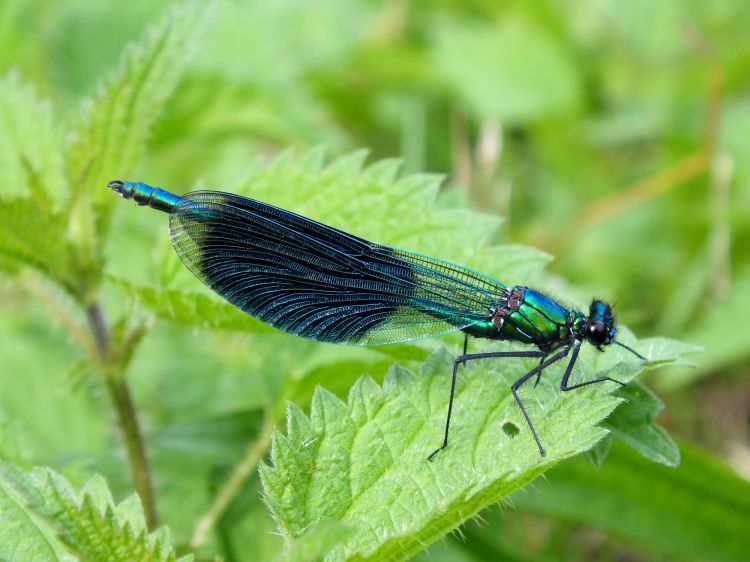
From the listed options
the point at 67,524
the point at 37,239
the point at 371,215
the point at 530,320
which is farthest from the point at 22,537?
the point at 530,320

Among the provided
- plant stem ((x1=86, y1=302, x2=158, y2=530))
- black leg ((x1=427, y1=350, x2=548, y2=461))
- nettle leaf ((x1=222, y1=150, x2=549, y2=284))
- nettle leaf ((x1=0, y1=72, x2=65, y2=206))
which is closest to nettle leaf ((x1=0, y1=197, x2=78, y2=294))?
plant stem ((x1=86, y1=302, x2=158, y2=530))

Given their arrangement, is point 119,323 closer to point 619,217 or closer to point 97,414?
point 97,414

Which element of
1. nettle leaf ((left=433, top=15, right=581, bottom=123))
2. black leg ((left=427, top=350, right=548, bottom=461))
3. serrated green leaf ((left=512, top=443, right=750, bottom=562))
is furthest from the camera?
nettle leaf ((left=433, top=15, right=581, bottom=123))

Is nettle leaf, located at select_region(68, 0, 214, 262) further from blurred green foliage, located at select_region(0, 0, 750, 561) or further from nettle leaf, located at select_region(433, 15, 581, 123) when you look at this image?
nettle leaf, located at select_region(433, 15, 581, 123)

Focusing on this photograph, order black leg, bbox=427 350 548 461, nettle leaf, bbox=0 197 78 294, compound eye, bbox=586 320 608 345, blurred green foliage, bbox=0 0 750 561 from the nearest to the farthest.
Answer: black leg, bbox=427 350 548 461
nettle leaf, bbox=0 197 78 294
compound eye, bbox=586 320 608 345
blurred green foliage, bbox=0 0 750 561

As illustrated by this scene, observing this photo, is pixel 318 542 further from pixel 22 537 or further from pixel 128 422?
pixel 128 422

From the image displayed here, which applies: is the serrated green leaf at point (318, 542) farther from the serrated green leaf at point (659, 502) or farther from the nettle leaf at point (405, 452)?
the serrated green leaf at point (659, 502)
